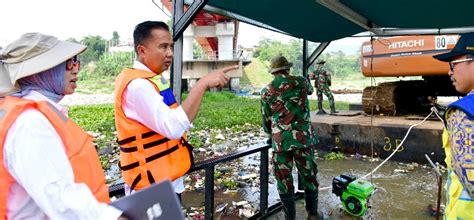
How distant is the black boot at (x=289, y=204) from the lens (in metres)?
3.78

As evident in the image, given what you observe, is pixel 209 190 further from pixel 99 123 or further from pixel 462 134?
pixel 99 123

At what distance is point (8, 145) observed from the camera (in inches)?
42.0

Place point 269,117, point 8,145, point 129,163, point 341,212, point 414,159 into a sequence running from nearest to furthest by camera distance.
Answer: point 8,145
point 129,163
point 269,117
point 341,212
point 414,159

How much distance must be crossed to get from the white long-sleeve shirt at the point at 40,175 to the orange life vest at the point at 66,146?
0.05ft

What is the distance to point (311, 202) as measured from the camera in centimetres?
391

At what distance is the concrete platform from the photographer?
6691 millimetres

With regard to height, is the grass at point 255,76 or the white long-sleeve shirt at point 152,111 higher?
the grass at point 255,76

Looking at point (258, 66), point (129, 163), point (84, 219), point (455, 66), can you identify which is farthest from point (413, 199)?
point (258, 66)

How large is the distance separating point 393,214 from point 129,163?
3.58 meters

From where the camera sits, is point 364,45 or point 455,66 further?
point 364,45

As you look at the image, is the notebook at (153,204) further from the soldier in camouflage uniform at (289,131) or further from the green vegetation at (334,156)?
the green vegetation at (334,156)

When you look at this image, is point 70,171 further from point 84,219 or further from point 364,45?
→ point 364,45

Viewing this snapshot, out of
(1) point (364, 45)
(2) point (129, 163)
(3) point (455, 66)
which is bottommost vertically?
(2) point (129, 163)

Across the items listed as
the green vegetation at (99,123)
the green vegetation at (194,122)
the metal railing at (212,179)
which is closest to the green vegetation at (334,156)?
the green vegetation at (194,122)
